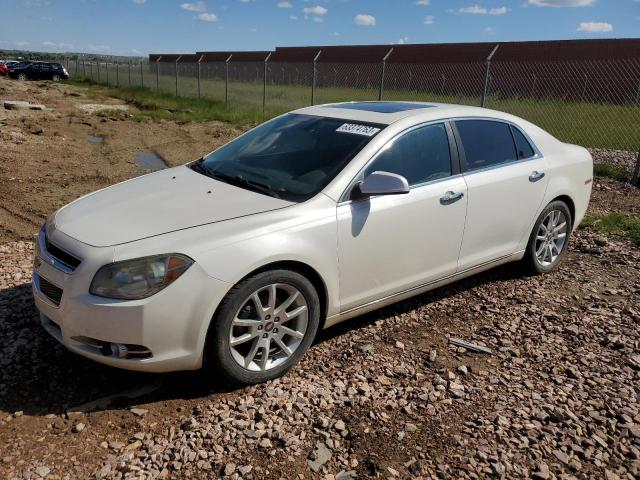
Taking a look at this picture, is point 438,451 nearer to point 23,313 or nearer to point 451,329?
point 451,329

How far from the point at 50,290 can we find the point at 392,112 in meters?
2.60

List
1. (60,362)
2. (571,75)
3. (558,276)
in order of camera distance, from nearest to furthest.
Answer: (60,362) → (558,276) → (571,75)

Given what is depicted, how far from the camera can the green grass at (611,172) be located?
9.33m

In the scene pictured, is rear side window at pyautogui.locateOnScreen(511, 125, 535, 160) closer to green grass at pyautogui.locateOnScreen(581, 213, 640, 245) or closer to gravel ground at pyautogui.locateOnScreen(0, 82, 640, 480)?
gravel ground at pyautogui.locateOnScreen(0, 82, 640, 480)

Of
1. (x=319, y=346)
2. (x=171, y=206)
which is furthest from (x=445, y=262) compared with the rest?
(x=171, y=206)

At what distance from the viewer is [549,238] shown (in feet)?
16.5

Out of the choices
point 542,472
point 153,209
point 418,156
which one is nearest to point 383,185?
point 418,156

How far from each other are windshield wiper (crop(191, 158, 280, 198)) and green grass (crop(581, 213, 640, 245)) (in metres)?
4.57

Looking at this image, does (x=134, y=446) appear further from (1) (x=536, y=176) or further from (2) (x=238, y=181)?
(1) (x=536, y=176)

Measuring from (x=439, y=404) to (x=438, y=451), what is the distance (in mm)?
406

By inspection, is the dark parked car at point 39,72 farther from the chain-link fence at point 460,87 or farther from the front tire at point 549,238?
the front tire at point 549,238

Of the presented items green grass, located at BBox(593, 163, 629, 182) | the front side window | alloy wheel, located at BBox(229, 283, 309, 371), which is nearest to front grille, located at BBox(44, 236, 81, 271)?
alloy wheel, located at BBox(229, 283, 309, 371)

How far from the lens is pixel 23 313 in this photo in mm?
3953

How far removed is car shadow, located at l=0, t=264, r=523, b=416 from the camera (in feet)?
9.95
